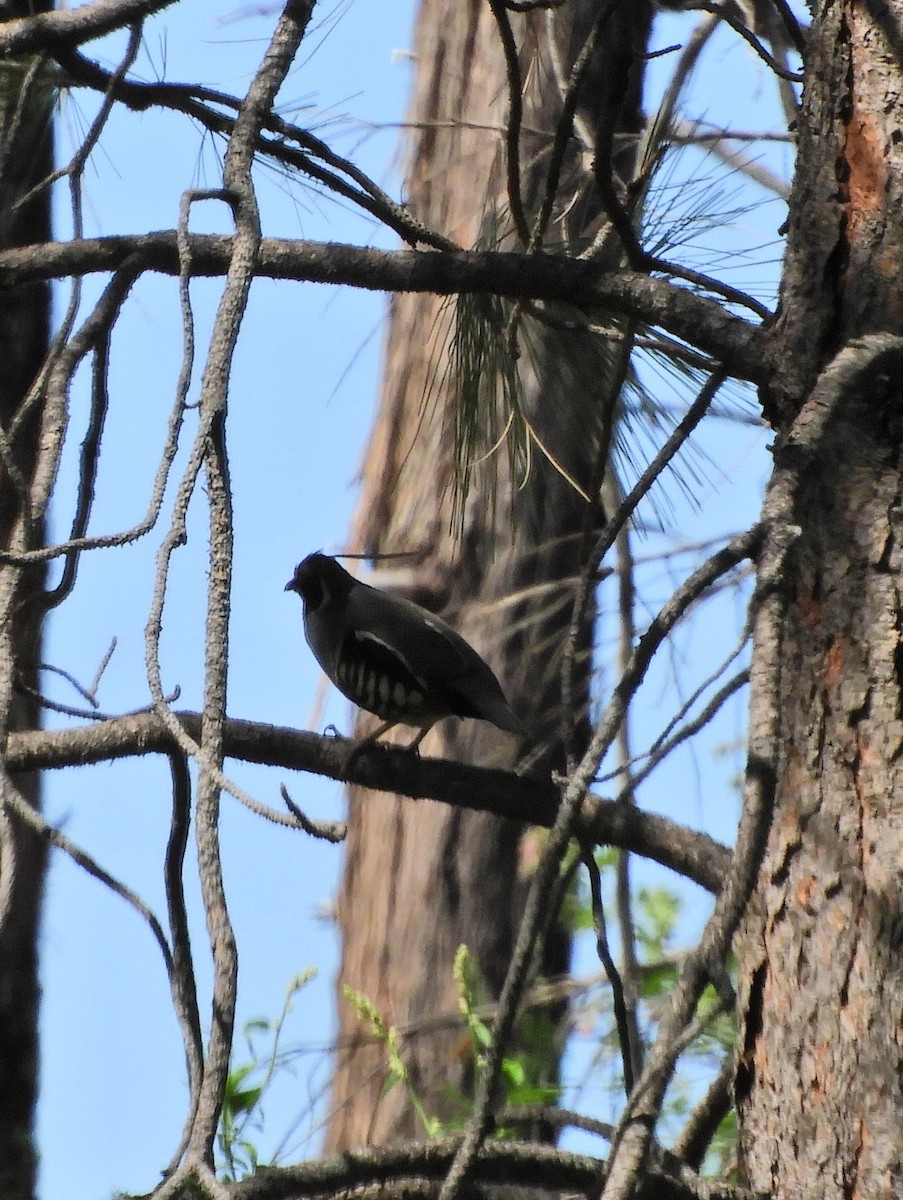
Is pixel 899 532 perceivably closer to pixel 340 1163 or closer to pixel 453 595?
pixel 340 1163

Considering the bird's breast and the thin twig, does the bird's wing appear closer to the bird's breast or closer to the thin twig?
the bird's breast

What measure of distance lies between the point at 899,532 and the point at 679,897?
126 inches

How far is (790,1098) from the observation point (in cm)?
172

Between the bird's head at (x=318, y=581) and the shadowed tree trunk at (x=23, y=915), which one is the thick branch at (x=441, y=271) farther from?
the shadowed tree trunk at (x=23, y=915)

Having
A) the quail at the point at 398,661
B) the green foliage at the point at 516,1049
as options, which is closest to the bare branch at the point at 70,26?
the green foliage at the point at 516,1049

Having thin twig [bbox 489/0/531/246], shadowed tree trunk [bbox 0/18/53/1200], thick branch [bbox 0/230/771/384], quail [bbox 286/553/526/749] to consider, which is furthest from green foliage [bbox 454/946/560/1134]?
shadowed tree trunk [bbox 0/18/53/1200]

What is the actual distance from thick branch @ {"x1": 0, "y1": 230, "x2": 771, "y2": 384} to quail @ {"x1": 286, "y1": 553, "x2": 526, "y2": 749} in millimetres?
1570

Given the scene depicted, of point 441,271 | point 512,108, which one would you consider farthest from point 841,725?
point 512,108

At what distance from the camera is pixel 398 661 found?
384cm

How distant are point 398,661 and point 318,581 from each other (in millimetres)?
615

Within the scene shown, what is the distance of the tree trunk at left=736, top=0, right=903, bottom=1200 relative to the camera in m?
1.68

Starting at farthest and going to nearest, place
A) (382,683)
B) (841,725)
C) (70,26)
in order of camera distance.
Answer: (382,683), (70,26), (841,725)

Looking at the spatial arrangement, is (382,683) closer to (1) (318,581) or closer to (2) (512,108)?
(1) (318,581)

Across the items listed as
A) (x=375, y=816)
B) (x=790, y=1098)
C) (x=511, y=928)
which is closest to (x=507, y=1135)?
(x=790, y=1098)
